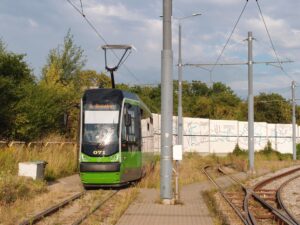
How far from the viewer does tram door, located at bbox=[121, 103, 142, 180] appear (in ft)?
60.8

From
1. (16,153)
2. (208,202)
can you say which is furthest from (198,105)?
(208,202)

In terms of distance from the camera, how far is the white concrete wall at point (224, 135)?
55094 millimetres

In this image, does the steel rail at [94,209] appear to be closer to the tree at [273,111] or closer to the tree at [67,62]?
the tree at [67,62]

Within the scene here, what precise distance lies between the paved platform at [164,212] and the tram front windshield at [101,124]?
2162 mm

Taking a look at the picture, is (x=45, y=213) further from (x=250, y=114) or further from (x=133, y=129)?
(x=250, y=114)

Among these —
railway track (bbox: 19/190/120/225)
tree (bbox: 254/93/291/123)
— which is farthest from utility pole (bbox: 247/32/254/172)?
tree (bbox: 254/93/291/123)

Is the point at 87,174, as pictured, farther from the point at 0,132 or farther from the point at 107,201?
Result: the point at 0,132

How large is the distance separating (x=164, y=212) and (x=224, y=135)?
43893 millimetres

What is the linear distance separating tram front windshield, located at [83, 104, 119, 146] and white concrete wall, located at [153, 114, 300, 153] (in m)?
34.3

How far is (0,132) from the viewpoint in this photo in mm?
27953

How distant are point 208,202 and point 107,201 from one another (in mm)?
2928

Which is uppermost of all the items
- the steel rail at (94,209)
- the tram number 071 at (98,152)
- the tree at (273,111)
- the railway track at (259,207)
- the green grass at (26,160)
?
the tree at (273,111)

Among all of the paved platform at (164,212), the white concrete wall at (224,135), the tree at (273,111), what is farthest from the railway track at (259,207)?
the tree at (273,111)

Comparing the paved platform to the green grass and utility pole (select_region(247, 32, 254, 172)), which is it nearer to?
the green grass
